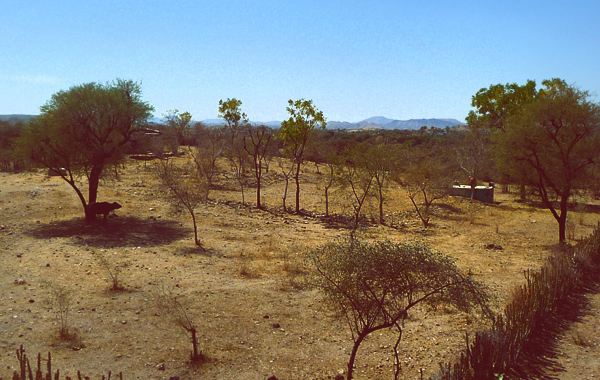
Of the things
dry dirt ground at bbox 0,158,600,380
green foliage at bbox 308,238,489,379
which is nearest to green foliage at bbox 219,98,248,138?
dry dirt ground at bbox 0,158,600,380

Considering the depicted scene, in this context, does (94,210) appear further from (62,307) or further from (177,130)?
(177,130)

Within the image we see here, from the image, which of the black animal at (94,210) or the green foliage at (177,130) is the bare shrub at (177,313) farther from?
the green foliage at (177,130)

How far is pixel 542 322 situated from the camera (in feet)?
33.2

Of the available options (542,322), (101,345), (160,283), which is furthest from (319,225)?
(101,345)

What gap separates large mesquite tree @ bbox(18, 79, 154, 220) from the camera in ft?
64.6

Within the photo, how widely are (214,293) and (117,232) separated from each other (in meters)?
8.88

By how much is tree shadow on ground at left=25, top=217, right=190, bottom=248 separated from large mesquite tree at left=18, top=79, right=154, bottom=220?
4.78 ft

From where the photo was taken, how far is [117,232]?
18.5m

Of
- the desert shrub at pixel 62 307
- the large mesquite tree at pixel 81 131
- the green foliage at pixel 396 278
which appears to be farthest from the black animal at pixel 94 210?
the green foliage at pixel 396 278

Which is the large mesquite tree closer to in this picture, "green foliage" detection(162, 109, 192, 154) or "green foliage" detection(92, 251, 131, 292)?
A: "green foliage" detection(92, 251, 131, 292)

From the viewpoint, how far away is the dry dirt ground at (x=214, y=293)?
327 inches

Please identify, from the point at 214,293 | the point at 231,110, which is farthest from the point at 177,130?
the point at 214,293

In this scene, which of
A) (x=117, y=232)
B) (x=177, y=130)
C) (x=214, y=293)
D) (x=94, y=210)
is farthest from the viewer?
(x=177, y=130)

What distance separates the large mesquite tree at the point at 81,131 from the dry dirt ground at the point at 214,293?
296 cm
